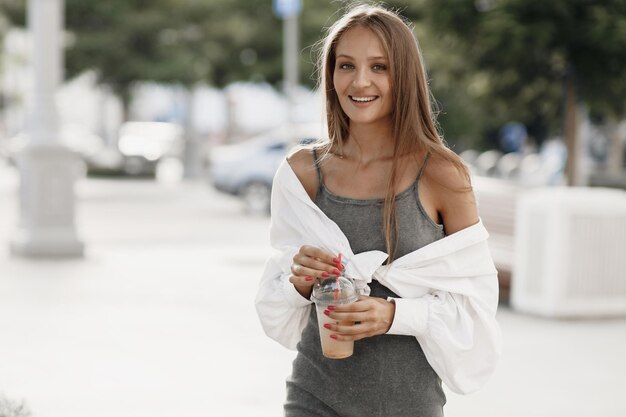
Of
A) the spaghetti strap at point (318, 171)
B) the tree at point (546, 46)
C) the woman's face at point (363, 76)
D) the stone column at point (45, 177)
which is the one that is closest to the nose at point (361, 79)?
the woman's face at point (363, 76)

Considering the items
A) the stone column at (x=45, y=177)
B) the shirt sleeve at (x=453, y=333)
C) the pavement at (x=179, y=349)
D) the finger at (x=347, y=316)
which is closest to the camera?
the finger at (x=347, y=316)

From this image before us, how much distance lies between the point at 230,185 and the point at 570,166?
7.91 meters

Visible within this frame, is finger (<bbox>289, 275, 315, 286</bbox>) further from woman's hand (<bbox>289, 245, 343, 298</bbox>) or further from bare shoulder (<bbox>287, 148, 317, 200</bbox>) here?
bare shoulder (<bbox>287, 148, 317, 200</bbox>)

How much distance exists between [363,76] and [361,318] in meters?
0.59

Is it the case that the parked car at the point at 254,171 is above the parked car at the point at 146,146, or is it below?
above

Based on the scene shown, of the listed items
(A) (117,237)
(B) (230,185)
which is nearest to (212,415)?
(A) (117,237)

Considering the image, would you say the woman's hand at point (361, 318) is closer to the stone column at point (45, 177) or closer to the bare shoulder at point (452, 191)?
the bare shoulder at point (452, 191)

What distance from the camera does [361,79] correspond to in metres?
2.84

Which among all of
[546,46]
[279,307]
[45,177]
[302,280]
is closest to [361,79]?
[302,280]

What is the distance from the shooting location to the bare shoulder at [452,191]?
2824 millimetres

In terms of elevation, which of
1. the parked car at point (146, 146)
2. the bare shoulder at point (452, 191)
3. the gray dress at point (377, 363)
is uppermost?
the bare shoulder at point (452, 191)

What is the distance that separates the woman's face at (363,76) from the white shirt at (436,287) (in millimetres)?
240

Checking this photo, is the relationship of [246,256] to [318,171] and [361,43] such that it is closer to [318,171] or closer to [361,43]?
[318,171]

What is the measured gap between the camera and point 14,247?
13.7 metres
